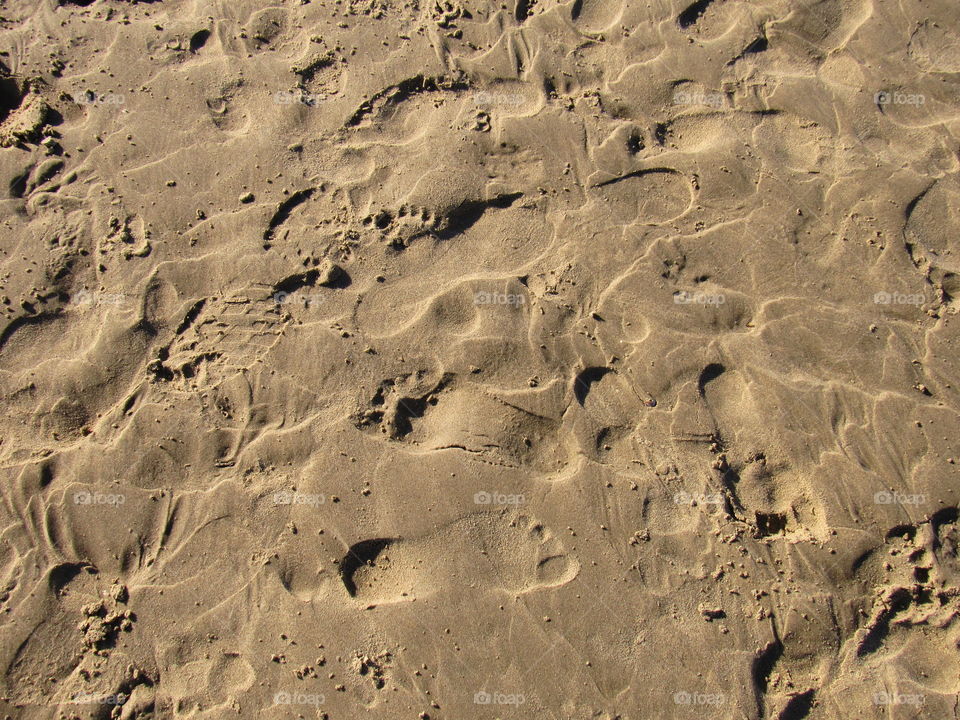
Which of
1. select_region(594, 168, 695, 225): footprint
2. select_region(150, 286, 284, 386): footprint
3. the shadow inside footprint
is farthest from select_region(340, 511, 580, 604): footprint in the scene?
select_region(594, 168, 695, 225): footprint

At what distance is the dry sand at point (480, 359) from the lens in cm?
346

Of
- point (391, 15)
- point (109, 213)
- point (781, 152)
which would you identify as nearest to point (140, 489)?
point (109, 213)

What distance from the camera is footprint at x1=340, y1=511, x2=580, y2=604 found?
348 cm

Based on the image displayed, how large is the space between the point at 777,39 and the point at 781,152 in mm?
932

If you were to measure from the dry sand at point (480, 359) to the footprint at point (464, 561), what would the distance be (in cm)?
2

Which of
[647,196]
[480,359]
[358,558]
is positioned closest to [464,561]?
[358,558]

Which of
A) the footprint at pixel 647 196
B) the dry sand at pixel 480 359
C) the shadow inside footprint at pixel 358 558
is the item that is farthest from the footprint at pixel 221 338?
the footprint at pixel 647 196

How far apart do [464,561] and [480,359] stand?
4.42 ft

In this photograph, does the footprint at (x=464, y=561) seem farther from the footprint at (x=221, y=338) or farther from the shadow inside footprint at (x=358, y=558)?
the footprint at (x=221, y=338)

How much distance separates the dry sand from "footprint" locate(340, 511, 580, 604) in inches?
0.9

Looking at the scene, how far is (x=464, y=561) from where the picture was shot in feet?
11.5

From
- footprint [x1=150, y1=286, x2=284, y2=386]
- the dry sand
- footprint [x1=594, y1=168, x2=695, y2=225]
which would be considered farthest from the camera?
footprint [x1=594, y1=168, x2=695, y2=225]

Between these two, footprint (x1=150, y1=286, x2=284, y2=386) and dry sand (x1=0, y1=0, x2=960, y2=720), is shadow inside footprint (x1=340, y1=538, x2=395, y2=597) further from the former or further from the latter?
footprint (x1=150, y1=286, x2=284, y2=386)

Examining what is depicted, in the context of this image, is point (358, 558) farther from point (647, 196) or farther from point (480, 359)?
point (647, 196)
